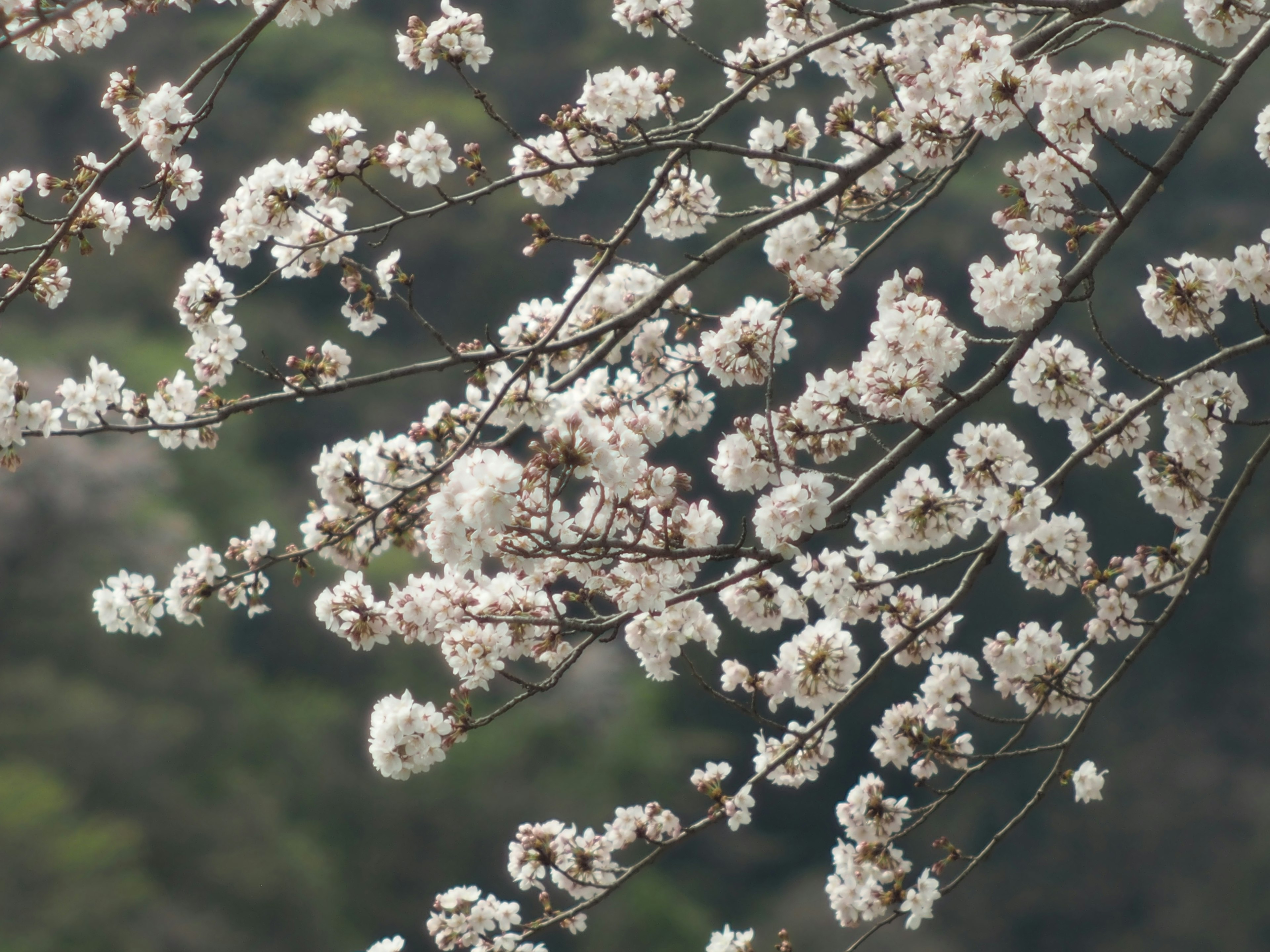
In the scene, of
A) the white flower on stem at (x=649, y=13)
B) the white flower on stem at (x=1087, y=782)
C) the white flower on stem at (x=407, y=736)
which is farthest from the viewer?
the white flower on stem at (x=1087, y=782)

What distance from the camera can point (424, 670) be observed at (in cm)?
1703

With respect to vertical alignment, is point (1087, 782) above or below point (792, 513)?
below

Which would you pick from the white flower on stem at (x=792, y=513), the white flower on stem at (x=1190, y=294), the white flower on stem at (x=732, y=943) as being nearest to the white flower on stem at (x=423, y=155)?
the white flower on stem at (x=792, y=513)

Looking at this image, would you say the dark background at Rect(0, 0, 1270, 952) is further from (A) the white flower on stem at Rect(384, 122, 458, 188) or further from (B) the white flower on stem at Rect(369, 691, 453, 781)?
(A) the white flower on stem at Rect(384, 122, 458, 188)

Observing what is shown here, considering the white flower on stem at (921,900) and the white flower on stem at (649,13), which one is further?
the white flower on stem at (921,900)

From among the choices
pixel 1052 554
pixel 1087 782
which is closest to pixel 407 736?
pixel 1052 554

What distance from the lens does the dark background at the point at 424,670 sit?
40.9ft

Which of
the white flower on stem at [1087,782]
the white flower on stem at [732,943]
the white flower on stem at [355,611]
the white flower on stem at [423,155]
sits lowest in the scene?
the white flower on stem at [1087,782]

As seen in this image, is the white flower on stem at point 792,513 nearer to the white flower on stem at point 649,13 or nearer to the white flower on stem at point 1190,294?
the white flower on stem at point 1190,294

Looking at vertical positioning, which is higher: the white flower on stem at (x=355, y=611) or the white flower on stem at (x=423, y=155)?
the white flower on stem at (x=423, y=155)

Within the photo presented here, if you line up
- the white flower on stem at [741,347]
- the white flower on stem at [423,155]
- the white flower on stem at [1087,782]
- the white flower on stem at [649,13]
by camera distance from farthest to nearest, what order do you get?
1. the white flower on stem at [1087,782]
2. the white flower on stem at [649,13]
3. the white flower on stem at [423,155]
4. the white flower on stem at [741,347]

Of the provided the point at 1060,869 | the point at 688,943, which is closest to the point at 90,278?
the point at 688,943

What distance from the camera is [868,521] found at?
7.25 feet

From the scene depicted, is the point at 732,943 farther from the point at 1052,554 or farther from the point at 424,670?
the point at 424,670
